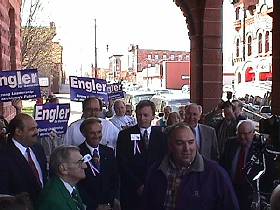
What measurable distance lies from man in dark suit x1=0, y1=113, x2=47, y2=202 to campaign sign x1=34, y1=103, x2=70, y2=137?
3046 mm

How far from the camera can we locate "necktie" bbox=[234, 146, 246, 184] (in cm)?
607

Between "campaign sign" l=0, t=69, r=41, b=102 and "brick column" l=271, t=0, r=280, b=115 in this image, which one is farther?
"brick column" l=271, t=0, r=280, b=115

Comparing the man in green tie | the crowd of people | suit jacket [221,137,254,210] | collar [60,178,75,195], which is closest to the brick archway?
the crowd of people

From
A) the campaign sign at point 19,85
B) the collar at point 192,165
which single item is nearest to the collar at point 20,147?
the collar at point 192,165

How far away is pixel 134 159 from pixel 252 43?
54740mm

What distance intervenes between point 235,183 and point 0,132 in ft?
9.13

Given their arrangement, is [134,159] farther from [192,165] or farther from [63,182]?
[63,182]

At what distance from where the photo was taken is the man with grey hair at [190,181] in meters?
3.85

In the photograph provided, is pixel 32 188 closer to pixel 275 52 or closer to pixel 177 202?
pixel 177 202

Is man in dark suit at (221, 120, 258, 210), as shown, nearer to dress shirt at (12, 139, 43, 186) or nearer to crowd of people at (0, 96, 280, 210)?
crowd of people at (0, 96, 280, 210)

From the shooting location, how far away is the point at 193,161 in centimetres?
392

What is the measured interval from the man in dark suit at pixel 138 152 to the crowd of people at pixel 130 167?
0.01 meters

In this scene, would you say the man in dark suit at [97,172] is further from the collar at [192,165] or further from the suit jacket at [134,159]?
the collar at [192,165]


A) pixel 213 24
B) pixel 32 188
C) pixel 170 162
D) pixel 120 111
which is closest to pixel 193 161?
pixel 170 162
